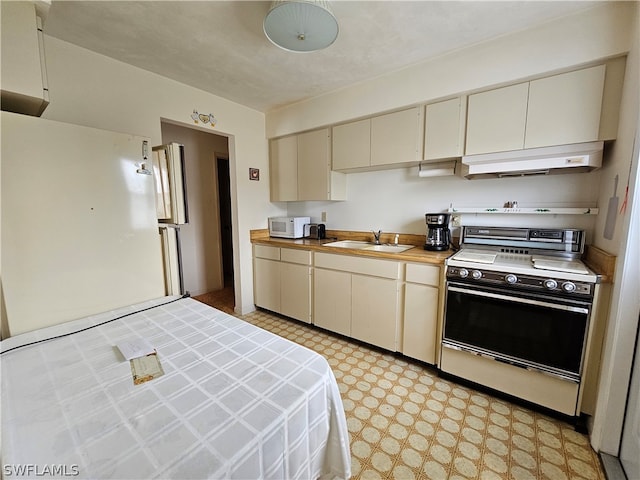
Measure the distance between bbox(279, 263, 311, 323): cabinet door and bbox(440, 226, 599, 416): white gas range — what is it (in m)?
1.36

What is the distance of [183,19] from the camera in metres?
1.64

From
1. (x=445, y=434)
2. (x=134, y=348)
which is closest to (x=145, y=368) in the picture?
(x=134, y=348)

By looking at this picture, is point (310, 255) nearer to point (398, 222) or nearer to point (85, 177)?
point (398, 222)

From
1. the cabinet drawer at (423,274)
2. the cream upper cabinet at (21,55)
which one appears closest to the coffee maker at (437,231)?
the cabinet drawer at (423,274)

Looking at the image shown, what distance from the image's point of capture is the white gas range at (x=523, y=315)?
1534 mm

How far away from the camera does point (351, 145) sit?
104 inches

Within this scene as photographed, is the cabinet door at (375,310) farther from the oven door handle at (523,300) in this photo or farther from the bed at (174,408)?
the bed at (174,408)

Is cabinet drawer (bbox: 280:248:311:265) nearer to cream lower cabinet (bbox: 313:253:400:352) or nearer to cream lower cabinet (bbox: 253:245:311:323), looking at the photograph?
cream lower cabinet (bbox: 253:245:311:323)

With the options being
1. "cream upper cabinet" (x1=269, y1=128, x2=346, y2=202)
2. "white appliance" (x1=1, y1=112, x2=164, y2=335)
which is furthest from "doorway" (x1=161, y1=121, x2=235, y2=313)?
"white appliance" (x1=1, y1=112, x2=164, y2=335)

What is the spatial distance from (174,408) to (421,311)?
179 cm

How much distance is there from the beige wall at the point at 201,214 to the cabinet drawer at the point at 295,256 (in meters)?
1.58

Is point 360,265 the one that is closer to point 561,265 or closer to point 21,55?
point 561,265

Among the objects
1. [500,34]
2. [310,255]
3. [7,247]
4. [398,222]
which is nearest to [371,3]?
[500,34]

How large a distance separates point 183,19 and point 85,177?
3.71 ft
